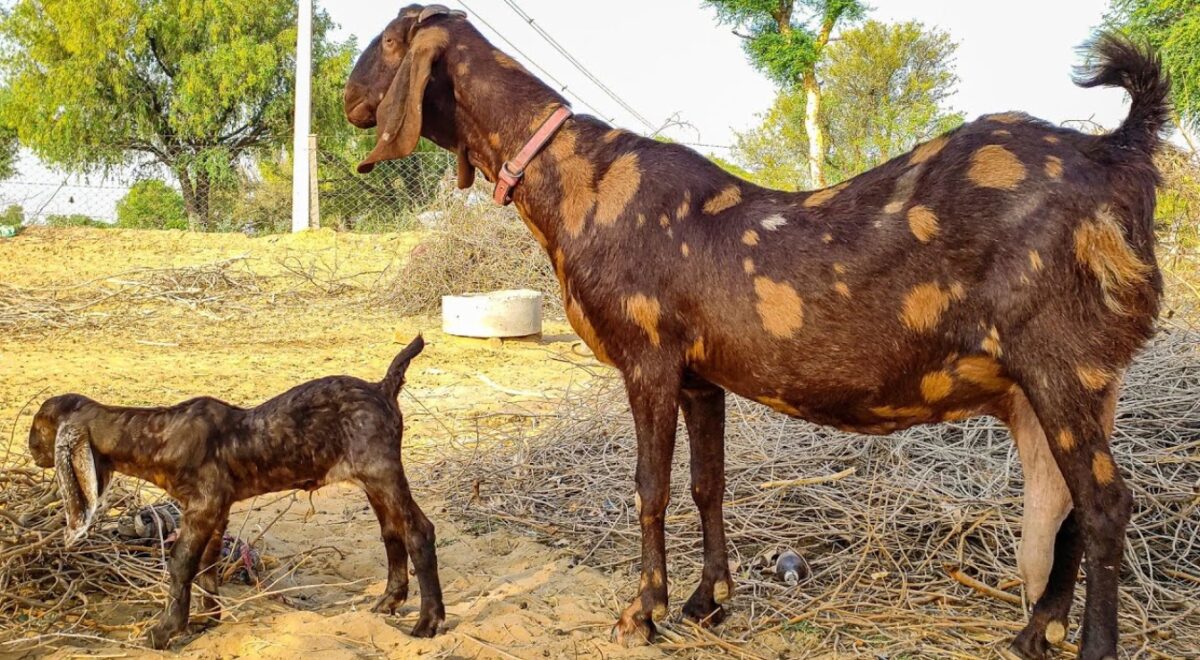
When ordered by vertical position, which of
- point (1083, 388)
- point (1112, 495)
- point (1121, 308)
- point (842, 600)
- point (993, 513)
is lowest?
point (842, 600)

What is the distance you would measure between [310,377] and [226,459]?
540 cm

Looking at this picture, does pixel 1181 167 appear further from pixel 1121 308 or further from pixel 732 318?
pixel 732 318

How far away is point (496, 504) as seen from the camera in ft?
18.0

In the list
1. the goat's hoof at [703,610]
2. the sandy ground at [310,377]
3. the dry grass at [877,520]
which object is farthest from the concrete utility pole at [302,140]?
the goat's hoof at [703,610]

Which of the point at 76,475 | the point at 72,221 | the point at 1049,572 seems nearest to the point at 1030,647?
→ the point at 1049,572

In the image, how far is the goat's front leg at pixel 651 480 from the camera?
354 cm

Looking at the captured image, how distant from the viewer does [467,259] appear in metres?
13.9

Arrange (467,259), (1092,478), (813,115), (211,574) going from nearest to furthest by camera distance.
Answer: (1092,478)
(211,574)
(467,259)
(813,115)

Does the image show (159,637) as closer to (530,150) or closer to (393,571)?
(393,571)

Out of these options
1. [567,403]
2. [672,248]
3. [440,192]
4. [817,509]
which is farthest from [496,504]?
[440,192]

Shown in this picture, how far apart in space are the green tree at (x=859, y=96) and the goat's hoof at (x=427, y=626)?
25519 millimetres

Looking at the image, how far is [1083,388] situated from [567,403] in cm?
418

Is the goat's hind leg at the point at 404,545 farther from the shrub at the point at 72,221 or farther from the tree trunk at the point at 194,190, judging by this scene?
the tree trunk at the point at 194,190

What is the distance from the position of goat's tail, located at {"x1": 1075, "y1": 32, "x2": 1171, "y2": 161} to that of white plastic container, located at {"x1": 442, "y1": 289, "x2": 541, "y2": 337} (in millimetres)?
8706
